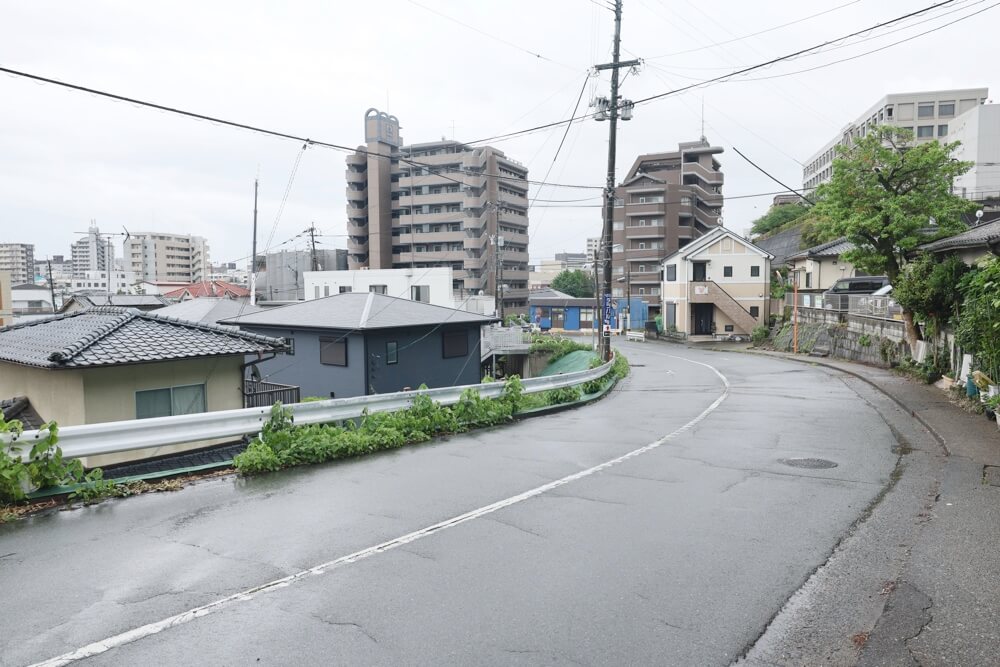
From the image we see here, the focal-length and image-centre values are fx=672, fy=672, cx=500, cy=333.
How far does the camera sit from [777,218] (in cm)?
8238

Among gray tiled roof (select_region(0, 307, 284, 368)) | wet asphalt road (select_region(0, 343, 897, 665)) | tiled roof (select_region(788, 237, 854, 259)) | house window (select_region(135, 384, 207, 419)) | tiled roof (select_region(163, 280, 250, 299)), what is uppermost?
tiled roof (select_region(788, 237, 854, 259))

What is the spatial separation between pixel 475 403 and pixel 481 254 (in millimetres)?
62783

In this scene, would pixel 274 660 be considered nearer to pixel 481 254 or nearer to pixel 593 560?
pixel 593 560

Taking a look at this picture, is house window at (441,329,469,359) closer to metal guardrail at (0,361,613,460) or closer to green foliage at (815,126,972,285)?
metal guardrail at (0,361,613,460)

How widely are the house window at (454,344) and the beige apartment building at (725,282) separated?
106ft

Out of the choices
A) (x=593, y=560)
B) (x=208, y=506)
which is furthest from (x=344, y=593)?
(x=208, y=506)

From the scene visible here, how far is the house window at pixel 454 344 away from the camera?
Result: 23.9 m

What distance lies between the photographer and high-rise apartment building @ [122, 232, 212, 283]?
13112 cm

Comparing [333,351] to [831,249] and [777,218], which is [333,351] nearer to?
[831,249]

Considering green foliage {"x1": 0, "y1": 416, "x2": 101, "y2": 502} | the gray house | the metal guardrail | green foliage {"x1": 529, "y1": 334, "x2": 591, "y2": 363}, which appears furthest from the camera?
green foliage {"x1": 529, "y1": 334, "x2": 591, "y2": 363}

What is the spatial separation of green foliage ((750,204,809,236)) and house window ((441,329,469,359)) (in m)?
63.0

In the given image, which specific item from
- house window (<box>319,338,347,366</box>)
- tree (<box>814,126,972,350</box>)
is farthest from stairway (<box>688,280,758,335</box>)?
house window (<box>319,338,347,366</box>)

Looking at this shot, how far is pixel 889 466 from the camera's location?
9.50 m

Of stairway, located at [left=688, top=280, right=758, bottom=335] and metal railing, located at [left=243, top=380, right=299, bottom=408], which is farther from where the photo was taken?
stairway, located at [left=688, top=280, right=758, bottom=335]
